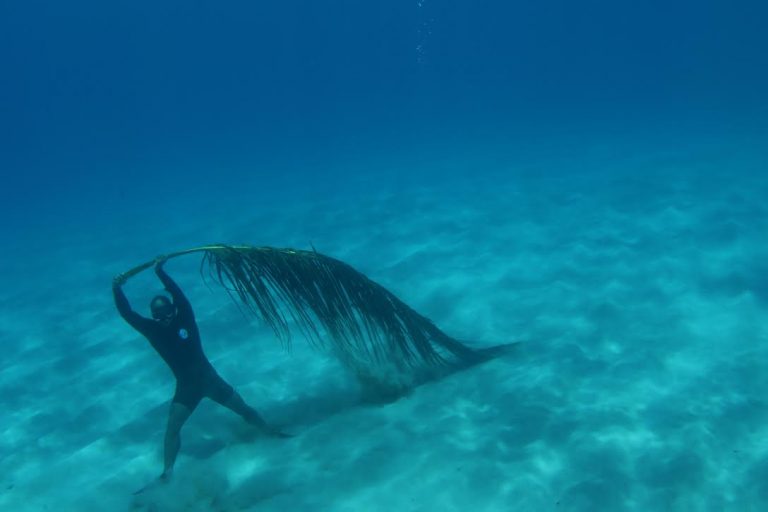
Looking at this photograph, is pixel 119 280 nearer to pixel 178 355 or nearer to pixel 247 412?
pixel 178 355

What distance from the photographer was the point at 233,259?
5.44 m

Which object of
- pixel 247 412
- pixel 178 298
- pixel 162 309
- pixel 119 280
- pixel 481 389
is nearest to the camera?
pixel 119 280

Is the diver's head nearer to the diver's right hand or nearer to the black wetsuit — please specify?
the black wetsuit

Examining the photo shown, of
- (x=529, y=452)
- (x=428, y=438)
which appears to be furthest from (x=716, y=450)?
(x=428, y=438)

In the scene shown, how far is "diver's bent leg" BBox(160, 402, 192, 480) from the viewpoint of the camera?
236 inches

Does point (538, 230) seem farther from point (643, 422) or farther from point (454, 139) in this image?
point (454, 139)

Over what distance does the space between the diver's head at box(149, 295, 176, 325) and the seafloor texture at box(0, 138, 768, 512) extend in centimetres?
181

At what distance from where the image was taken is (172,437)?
6.07 m

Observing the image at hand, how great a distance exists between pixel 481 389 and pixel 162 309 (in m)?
4.08

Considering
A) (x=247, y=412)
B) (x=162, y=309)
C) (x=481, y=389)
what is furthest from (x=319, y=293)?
(x=481, y=389)

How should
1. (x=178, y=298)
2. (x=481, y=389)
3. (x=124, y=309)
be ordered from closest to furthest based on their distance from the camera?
1. (x=124, y=309)
2. (x=178, y=298)
3. (x=481, y=389)

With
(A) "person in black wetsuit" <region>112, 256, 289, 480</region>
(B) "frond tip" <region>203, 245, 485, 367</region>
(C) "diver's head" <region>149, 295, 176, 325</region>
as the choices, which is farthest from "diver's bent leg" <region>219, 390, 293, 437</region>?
(C) "diver's head" <region>149, 295, 176, 325</region>

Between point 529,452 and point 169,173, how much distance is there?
161 ft

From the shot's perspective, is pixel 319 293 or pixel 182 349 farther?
pixel 182 349
